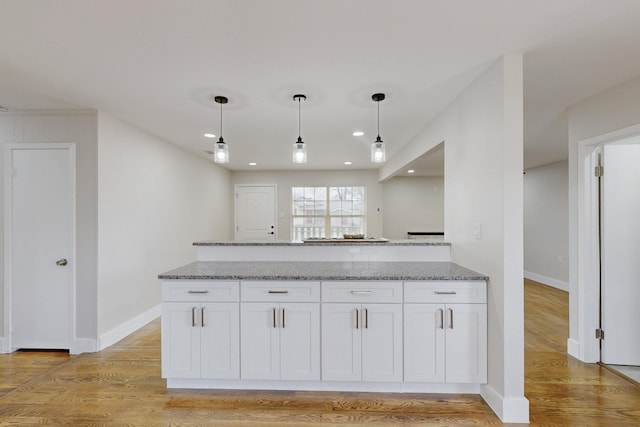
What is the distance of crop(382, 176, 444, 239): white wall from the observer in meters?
7.20

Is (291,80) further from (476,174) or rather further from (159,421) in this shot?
(159,421)

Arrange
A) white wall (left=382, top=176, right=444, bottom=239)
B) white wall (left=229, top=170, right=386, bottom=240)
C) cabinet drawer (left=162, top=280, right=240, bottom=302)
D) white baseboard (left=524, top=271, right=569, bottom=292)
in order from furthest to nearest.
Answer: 1. white wall (left=382, top=176, right=444, bottom=239)
2. white wall (left=229, top=170, right=386, bottom=240)
3. white baseboard (left=524, top=271, right=569, bottom=292)
4. cabinet drawer (left=162, top=280, right=240, bottom=302)

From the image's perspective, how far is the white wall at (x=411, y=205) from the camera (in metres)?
7.20

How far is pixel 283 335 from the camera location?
2314 mm

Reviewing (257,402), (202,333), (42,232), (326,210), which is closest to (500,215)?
(257,402)

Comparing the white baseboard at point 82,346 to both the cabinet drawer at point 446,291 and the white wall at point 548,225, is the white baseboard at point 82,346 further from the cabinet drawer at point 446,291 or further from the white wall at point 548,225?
the white wall at point 548,225

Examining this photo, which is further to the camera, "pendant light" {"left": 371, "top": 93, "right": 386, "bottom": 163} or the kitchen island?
"pendant light" {"left": 371, "top": 93, "right": 386, "bottom": 163}

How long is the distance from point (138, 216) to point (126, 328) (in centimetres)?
127

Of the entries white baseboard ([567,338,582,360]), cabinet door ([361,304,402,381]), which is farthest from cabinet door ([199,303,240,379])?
white baseboard ([567,338,582,360])

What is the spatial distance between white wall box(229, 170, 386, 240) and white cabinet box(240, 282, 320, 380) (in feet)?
15.8

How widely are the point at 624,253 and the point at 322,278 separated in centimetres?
282

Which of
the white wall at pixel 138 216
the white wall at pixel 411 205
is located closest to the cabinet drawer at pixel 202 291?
the white wall at pixel 138 216

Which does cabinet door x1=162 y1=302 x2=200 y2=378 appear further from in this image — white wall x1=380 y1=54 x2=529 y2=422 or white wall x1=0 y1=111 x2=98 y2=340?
white wall x1=380 y1=54 x2=529 y2=422

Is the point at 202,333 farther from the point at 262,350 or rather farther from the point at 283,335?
the point at 283,335
